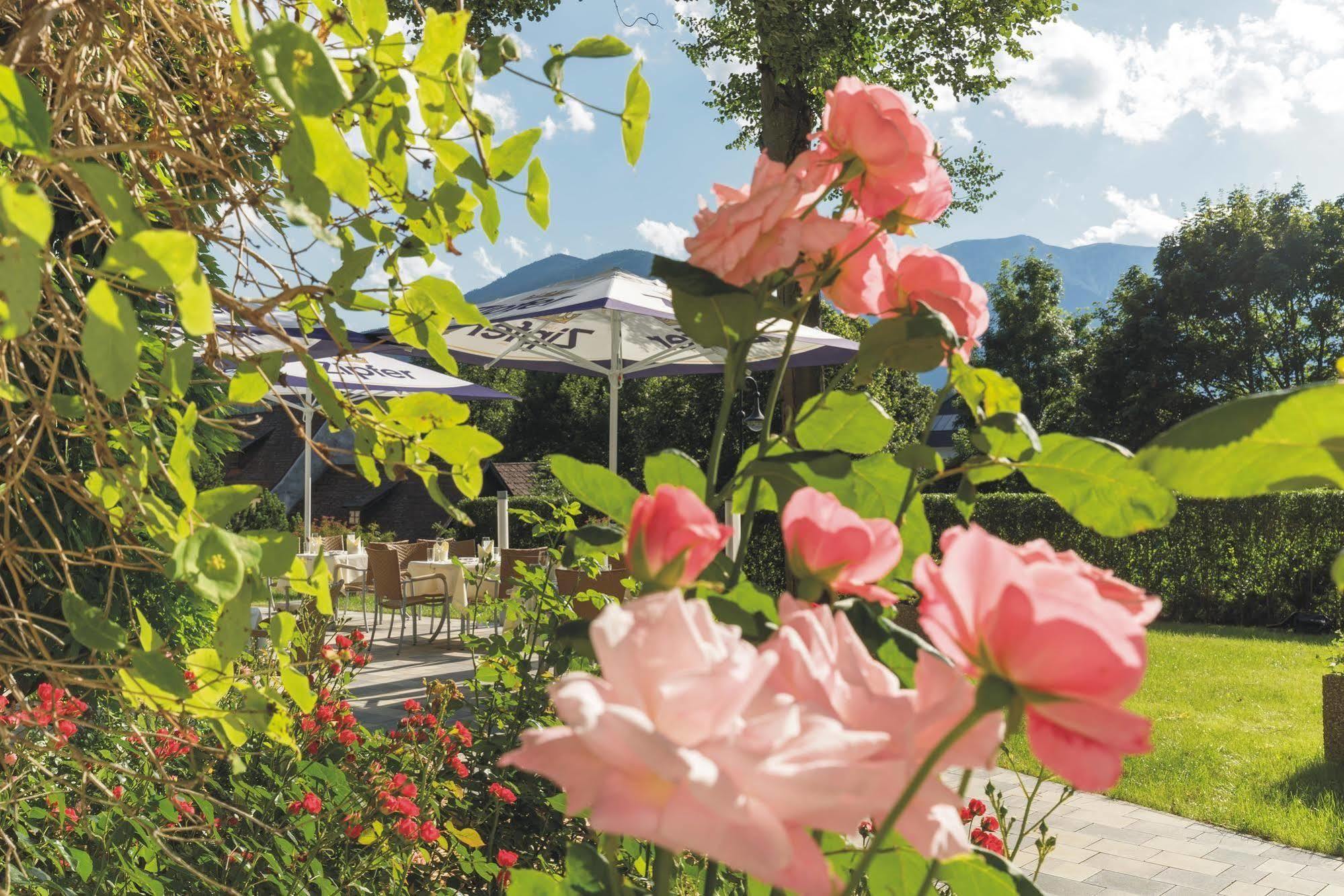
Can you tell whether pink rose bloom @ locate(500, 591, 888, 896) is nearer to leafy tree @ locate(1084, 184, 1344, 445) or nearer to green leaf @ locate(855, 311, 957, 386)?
green leaf @ locate(855, 311, 957, 386)

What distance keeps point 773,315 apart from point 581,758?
0.42 m

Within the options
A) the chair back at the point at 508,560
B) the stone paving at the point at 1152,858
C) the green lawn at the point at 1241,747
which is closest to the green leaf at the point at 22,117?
the stone paving at the point at 1152,858

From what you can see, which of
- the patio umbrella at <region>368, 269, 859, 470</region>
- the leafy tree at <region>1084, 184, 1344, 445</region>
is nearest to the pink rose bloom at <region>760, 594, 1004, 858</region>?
the patio umbrella at <region>368, 269, 859, 470</region>

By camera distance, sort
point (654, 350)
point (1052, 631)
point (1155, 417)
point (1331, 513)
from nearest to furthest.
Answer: point (1052, 631) < point (654, 350) < point (1331, 513) < point (1155, 417)

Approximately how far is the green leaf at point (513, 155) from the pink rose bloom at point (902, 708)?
60cm

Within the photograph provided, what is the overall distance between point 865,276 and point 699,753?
495 millimetres

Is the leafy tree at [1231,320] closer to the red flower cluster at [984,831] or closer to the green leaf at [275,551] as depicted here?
the red flower cluster at [984,831]

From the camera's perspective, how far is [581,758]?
376 millimetres

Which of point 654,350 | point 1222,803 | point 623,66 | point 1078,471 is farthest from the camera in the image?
point 654,350

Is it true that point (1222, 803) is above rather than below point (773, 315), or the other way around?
below

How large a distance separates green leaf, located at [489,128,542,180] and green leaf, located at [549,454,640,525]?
11.9 inches

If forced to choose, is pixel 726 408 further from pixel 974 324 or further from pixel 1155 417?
pixel 1155 417

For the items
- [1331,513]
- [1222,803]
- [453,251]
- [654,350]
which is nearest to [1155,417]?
[1331,513]

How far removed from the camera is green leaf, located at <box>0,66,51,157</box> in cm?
52
